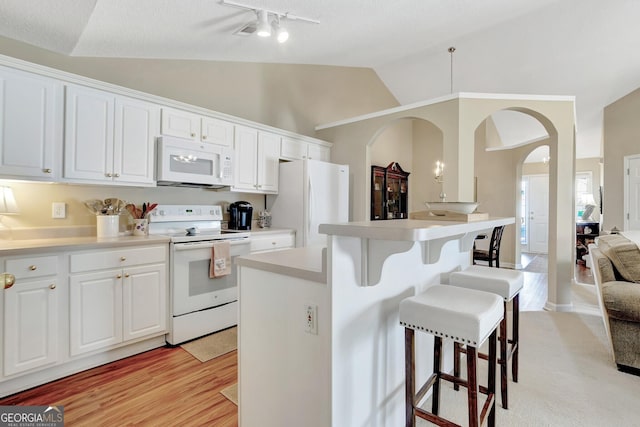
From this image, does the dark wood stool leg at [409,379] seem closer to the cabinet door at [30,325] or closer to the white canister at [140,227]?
the cabinet door at [30,325]

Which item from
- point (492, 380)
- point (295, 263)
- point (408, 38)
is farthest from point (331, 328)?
point (408, 38)

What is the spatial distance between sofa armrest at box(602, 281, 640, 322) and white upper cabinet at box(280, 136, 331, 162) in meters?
3.34

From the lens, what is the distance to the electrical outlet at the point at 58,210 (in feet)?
8.02

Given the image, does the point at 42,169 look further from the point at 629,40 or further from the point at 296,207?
the point at 629,40

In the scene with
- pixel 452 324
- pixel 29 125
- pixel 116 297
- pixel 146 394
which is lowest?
pixel 146 394

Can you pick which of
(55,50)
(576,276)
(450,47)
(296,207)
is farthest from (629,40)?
(55,50)

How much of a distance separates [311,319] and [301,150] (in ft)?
10.6

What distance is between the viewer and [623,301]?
2158mm

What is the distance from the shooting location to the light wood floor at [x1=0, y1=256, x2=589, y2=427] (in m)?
1.70

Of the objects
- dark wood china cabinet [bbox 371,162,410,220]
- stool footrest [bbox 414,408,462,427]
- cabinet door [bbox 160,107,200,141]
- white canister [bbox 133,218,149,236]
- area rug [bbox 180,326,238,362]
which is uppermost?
cabinet door [bbox 160,107,200,141]

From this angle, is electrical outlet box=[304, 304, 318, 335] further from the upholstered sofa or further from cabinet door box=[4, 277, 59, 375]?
the upholstered sofa

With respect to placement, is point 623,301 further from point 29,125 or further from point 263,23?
point 29,125

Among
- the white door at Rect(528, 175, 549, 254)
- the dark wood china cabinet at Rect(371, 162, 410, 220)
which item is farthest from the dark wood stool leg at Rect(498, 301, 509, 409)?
the white door at Rect(528, 175, 549, 254)

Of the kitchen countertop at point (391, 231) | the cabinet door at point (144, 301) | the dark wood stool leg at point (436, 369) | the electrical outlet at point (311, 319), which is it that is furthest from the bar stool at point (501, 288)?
the cabinet door at point (144, 301)
